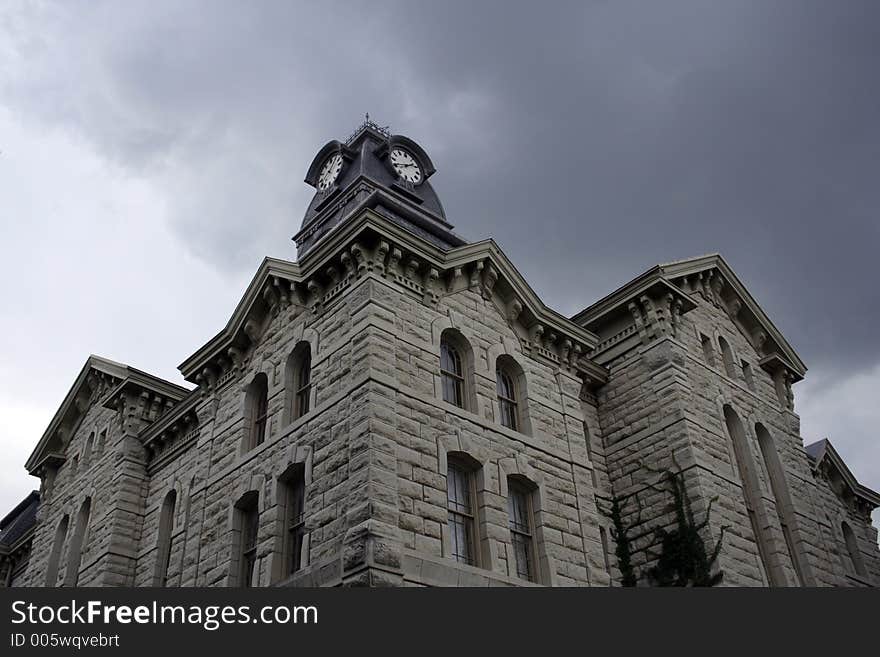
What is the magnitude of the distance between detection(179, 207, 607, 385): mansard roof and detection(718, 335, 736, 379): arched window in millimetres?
6039

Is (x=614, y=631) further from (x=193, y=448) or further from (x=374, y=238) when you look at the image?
(x=193, y=448)

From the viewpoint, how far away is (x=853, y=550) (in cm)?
2753

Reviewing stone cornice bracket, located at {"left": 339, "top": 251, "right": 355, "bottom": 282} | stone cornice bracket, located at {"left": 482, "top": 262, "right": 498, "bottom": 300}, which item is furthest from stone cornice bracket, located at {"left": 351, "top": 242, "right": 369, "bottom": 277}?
stone cornice bracket, located at {"left": 482, "top": 262, "right": 498, "bottom": 300}

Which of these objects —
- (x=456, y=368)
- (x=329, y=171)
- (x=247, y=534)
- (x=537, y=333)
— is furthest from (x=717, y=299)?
(x=329, y=171)

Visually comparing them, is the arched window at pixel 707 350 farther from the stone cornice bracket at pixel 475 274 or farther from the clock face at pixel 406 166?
the clock face at pixel 406 166

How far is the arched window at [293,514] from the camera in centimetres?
1595

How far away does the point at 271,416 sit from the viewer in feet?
59.4

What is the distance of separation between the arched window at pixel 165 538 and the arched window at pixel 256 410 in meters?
5.68

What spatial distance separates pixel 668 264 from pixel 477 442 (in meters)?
10.3

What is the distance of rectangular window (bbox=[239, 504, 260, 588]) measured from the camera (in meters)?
17.1

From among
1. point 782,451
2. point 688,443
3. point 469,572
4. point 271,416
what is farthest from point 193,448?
point 782,451

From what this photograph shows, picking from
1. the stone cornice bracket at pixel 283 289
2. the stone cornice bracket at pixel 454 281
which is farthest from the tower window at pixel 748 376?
the stone cornice bracket at pixel 283 289

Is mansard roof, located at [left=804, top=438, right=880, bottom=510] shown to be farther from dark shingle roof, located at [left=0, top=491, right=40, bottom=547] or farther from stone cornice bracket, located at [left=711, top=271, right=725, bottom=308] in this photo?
dark shingle roof, located at [left=0, top=491, right=40, bottom=547]

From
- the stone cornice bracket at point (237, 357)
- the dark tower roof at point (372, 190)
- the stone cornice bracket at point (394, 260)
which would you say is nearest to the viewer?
the stone cornice bracket at point (394, 260)
